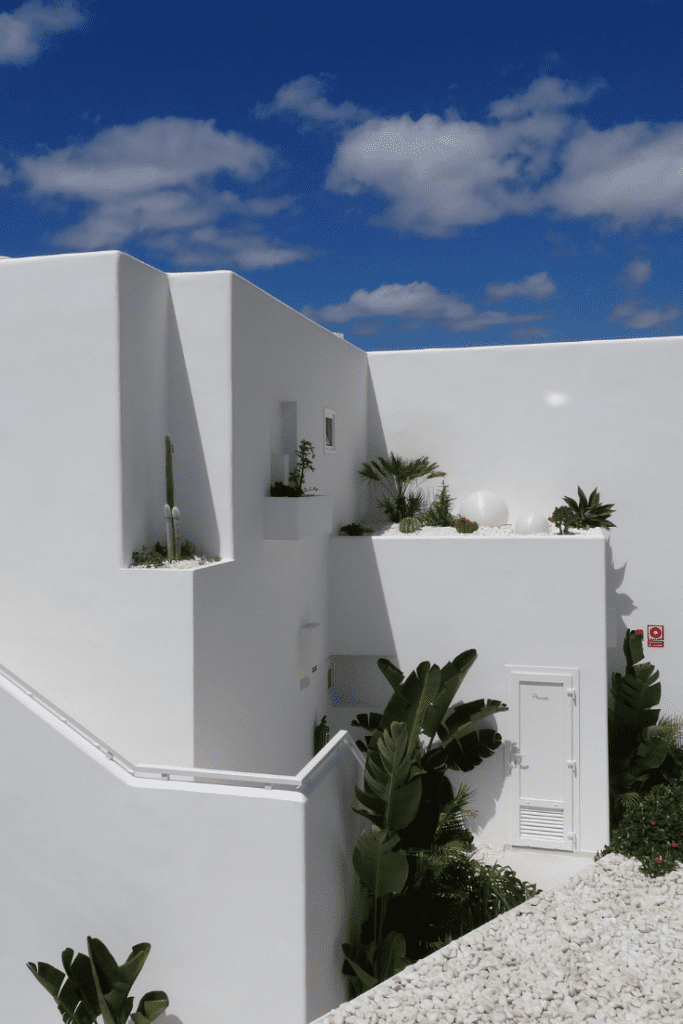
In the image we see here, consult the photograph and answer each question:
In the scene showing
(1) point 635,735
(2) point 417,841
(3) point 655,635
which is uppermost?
(3) point 655,635

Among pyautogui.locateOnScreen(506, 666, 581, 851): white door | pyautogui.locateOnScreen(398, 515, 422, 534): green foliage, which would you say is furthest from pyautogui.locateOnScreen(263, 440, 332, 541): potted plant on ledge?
pyautogui.locateOnScreen(506, 666, 581, 851): white door

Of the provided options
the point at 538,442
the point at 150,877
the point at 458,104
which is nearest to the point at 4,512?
the point at 150,877

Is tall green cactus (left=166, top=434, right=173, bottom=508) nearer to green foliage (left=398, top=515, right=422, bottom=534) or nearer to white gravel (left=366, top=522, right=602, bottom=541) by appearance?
white gravel (left=366, top=522, right=602, bottom=541)

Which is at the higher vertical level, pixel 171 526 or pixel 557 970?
pixel 171 526

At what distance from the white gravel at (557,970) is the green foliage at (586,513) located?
725 cm

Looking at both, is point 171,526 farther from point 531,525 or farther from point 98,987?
point 531,525

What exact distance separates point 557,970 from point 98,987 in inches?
198

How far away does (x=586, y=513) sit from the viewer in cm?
1574

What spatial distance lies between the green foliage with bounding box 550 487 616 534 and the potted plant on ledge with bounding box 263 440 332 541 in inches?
233

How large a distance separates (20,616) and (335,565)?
6506 millimetres

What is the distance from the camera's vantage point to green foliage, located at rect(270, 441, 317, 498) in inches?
462

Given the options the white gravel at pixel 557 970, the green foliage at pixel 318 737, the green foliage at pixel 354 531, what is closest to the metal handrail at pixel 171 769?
the white gravel at pixel 557 970

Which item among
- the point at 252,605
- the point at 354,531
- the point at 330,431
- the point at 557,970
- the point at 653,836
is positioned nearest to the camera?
the point at 557,970

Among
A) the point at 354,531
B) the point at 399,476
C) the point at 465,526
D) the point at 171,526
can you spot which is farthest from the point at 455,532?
the point at 171,526
